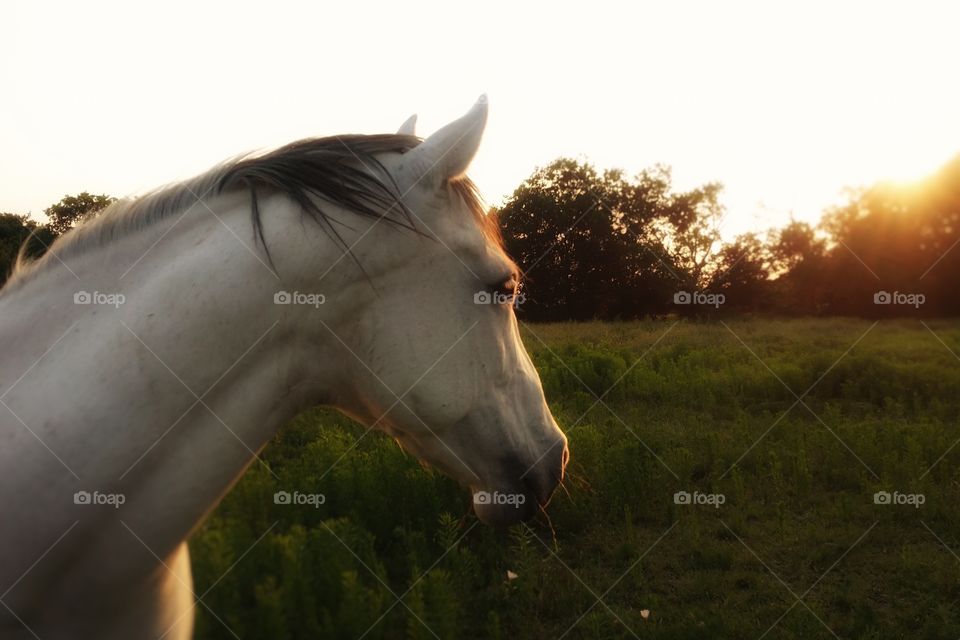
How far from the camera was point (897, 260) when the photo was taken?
14.7 m

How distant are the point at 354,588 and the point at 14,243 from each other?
2.85m


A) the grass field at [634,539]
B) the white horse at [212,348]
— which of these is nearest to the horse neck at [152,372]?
the white horse at [212,348]

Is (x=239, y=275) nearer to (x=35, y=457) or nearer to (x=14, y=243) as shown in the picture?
(x=35, y=457)

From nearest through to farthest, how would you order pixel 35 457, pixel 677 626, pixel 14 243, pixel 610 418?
pixel 35 457
pixel 677 626
pixel 14 243
pixel 610 418

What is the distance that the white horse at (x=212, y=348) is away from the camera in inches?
48.0

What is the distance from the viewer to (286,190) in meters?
1.38

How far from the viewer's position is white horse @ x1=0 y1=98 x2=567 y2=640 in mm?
1219

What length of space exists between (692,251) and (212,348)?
783 cm

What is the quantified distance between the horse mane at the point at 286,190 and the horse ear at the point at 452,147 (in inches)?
3.4

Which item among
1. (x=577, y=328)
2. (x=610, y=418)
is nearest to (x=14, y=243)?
(x=610, y=418)

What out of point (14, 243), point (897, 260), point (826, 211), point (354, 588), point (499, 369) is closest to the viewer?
point (499, 369)

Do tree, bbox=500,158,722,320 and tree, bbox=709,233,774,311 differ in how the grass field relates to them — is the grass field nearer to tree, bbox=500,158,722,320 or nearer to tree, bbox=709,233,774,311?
tree, bbox=500,158,722,320

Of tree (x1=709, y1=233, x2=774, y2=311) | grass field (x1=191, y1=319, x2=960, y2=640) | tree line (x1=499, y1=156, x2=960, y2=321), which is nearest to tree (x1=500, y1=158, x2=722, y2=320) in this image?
tree line (x1=499, y1=156, x2=960, y2=321)

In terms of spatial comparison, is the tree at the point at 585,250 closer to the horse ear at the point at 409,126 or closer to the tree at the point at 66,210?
the horse ear at the point at 409,126
